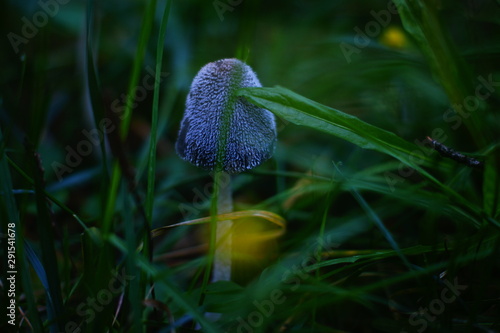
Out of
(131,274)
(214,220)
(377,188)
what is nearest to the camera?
(131,274)

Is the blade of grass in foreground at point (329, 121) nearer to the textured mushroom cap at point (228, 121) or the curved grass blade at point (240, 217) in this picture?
the textured mushroom cap at point (228, 121)

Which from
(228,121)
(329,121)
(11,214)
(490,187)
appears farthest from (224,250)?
(490,187)

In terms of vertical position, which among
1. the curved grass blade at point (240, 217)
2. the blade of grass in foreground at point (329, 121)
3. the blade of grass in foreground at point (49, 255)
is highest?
the blade of grass in foreground at point (329, 121)

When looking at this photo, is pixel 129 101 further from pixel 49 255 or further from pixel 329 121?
pixel 329 121

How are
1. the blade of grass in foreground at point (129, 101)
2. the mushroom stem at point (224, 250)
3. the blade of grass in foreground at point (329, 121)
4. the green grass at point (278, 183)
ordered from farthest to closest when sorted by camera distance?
the mushroom stem at point (224, 250) < the blade of grass in foreground at point (329, 121) < the green grass at point (278, 183) < the blade of grass in foreground at point (129, 101)

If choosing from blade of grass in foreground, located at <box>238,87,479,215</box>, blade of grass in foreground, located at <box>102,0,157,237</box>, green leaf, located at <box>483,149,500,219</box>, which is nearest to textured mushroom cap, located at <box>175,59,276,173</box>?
blade of grass in foreground, located at <box>238,87,479,215</box>

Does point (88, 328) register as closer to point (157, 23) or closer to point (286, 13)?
point (157, 23)

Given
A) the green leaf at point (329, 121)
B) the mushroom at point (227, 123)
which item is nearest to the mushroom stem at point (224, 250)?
the mushroom at point (227, 123)

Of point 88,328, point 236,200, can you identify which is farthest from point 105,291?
point 236,200
